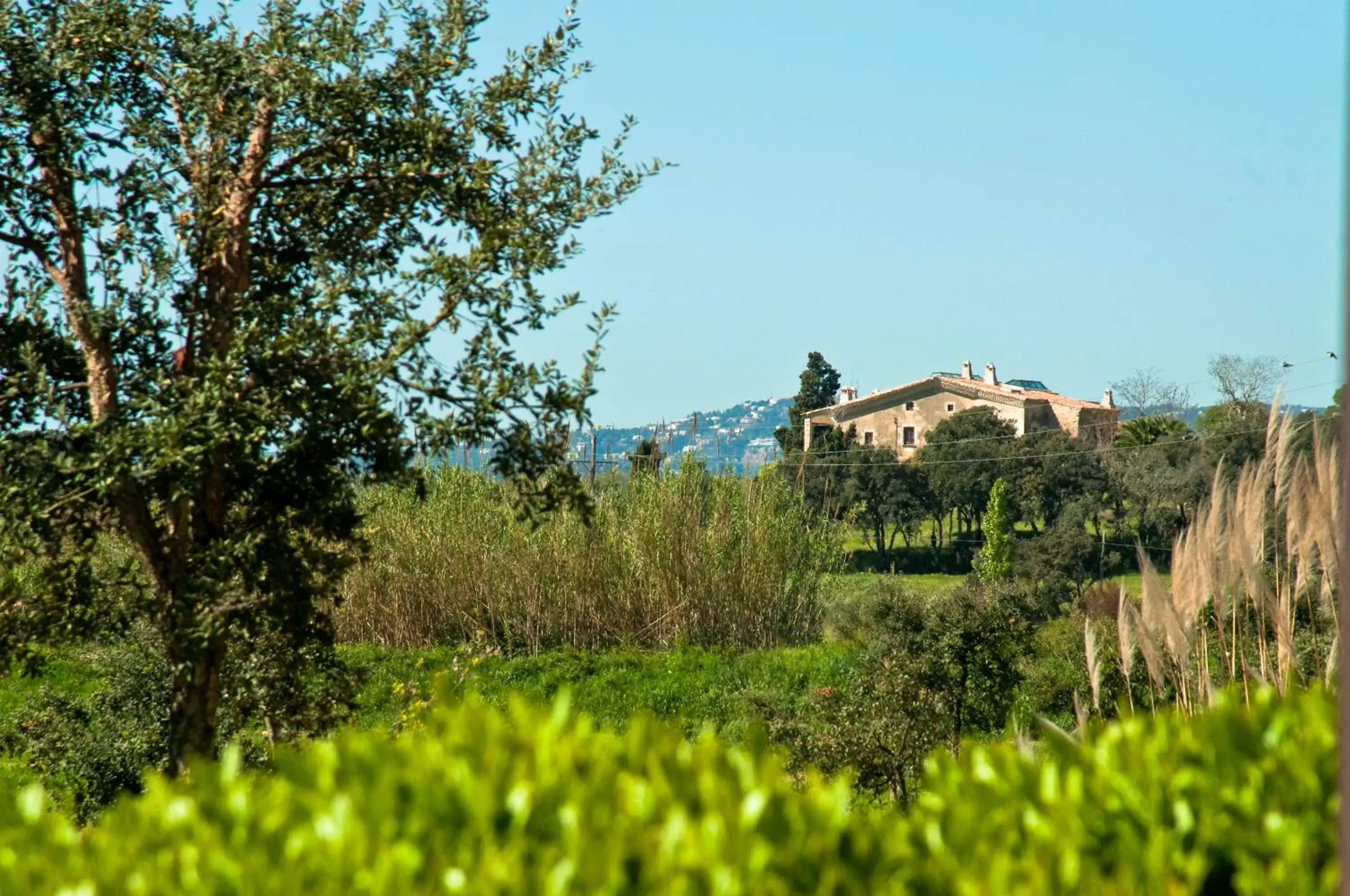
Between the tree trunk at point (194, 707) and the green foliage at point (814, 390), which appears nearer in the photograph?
the tree trunk at point (194, 707)

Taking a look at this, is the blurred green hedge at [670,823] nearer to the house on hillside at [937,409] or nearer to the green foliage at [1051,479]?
the green foliage at [1051,479]

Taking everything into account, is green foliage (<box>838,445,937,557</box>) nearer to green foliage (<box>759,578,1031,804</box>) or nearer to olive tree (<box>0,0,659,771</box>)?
green foliage (<box>759,578,1031,804</box>)

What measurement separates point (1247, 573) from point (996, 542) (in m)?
32.9

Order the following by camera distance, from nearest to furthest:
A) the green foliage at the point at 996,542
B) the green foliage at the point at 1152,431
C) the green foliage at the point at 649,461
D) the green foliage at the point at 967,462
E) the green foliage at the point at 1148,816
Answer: the green foliage at the point at 1148,816, the green foliage at the point at 649,461, the green foliage at the point at 996,542, the green foliage at the point at 1152,431, the green foliage at the point at 967,462

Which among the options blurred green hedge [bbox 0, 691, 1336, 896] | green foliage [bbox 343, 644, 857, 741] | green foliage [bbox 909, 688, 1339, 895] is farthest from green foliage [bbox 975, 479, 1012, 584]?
blurred green hedge [bbox 0, 691, 1336, 896]

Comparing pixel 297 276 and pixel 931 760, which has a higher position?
pixel 297 276

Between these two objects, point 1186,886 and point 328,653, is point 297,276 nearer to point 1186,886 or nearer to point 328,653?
point 328,653

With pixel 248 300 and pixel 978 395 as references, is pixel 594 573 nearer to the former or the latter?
pixel 248 300

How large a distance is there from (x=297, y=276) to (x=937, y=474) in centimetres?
3993

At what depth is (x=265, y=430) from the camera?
372cm

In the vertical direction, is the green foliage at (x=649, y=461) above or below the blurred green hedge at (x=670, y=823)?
above

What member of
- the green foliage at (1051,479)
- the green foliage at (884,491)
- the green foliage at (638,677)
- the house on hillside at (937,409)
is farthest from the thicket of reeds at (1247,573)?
the house on hillside at (937,409)

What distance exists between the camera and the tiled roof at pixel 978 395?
2111 inches

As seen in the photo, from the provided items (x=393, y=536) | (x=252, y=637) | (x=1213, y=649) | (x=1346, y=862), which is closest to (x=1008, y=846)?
(x=1346, y=862)
